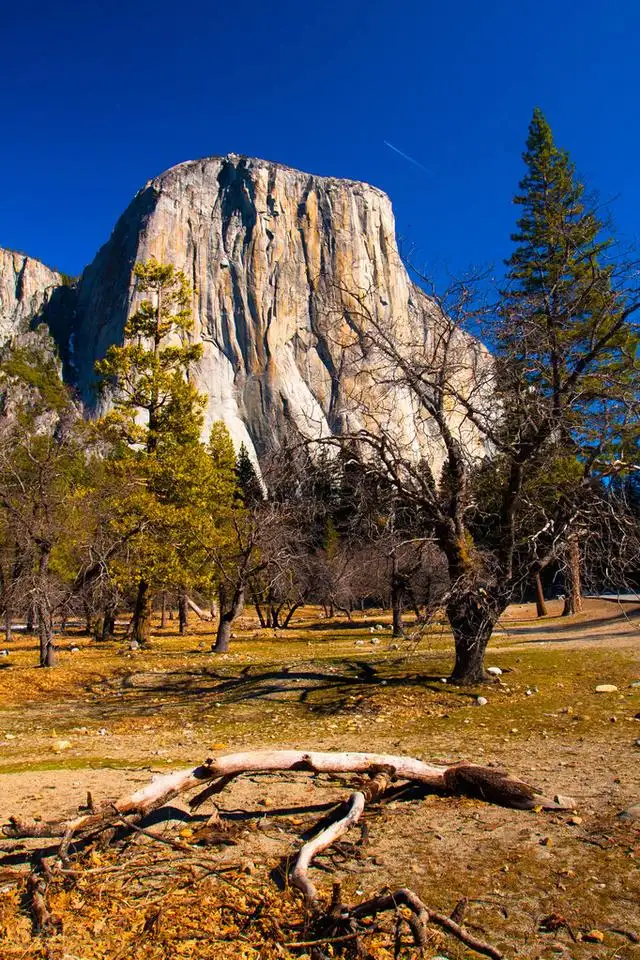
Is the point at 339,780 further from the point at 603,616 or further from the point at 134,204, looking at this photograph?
the point at 134,204

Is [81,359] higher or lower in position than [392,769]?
higher

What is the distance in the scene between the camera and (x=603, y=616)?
24.8 meters

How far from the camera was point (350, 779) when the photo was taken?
5.65 metres

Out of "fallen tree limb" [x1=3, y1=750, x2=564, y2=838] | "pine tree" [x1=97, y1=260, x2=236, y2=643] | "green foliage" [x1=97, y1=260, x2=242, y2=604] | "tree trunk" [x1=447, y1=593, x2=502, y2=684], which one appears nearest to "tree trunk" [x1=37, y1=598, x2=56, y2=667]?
"green foliage" [x1=97, y1=260, x2=242, y2=604]

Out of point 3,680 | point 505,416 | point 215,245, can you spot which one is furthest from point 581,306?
point 215,245

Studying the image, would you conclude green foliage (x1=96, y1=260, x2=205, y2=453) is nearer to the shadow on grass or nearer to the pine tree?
the pine tree

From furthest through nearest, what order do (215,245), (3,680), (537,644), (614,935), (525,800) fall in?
(215,245) < (537,644) < (3,680) < (525,800) < (614,935)

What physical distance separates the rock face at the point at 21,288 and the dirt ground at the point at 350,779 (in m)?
134

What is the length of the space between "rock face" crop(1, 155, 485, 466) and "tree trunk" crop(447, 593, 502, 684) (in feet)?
265

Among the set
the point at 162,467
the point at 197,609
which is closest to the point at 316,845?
the point at 162,467

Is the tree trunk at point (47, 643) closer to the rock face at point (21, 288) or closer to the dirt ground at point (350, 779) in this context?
the dirt ground at point (350, 779)

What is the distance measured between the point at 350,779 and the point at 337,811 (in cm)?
81

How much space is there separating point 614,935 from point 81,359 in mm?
121171

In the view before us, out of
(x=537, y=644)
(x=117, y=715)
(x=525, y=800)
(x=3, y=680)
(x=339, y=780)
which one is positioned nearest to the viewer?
(x=525, y=800)
